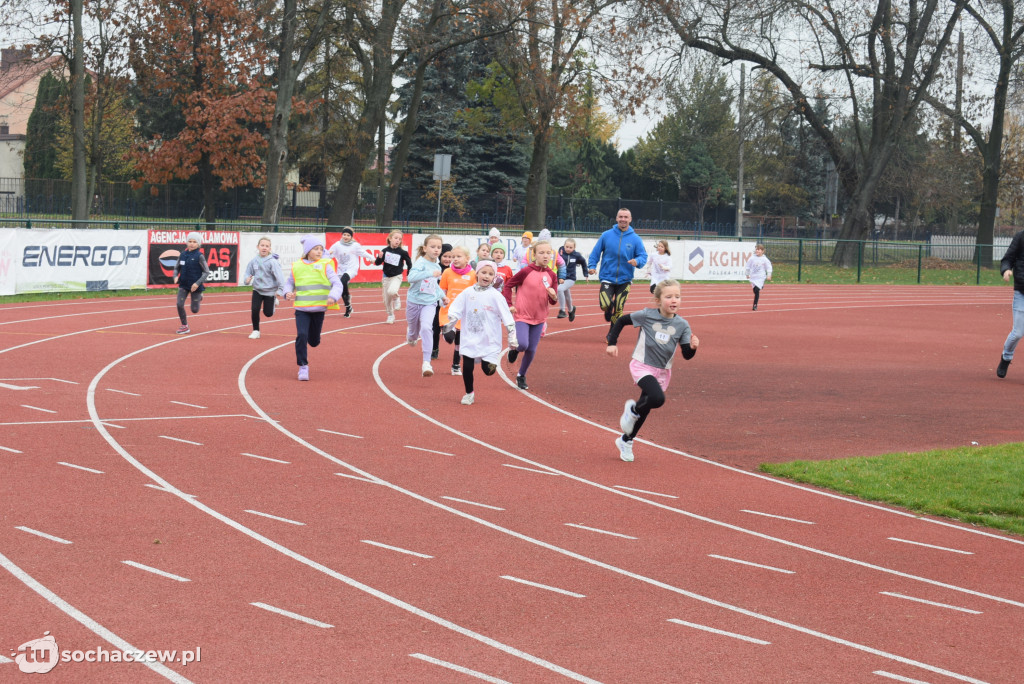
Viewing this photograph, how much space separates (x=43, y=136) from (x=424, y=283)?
168ft

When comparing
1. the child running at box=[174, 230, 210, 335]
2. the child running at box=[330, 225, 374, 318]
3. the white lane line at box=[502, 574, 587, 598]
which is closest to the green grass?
the white lane line at box=[502, 574, 587, 598]

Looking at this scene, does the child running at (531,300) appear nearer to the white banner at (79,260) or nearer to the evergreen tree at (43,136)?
the white banner at (79,260)

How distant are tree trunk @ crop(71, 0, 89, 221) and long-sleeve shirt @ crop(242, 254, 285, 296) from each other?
15461 mm

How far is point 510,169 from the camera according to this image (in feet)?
213

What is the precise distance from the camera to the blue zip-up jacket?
17.7 m

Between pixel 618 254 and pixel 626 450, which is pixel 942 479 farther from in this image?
pixel 618 254

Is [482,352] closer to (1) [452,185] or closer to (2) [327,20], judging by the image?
(2) [327,20]

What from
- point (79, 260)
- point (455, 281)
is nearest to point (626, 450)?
point (455, 281)

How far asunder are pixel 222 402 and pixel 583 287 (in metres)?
23.8

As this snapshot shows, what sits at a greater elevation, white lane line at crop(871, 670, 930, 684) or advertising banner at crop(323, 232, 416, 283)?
advertising banner at crop(323, 232, 416, 283)

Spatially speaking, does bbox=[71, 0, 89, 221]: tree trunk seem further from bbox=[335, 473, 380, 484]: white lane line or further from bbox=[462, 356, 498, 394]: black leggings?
bbox=[335, 473, 380, 484]: white lane line

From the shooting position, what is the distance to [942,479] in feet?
30.9

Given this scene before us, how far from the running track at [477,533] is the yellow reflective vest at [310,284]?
1059 mm

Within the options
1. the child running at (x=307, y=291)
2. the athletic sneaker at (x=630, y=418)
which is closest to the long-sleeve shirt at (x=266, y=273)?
the child running at (x=307, y=291)
